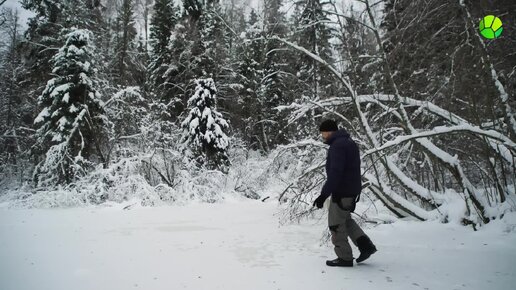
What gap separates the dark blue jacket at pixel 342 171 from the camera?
3.52 m

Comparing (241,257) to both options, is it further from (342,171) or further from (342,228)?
(342,171)

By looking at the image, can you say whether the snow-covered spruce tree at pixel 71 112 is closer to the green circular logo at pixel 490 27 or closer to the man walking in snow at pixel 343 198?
the man walking in snow at pixel 343 198

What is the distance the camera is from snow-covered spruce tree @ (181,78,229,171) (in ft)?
49.1

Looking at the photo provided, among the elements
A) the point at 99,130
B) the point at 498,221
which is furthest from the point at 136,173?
the point at 498,221

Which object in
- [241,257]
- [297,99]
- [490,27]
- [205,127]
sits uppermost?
[490,27]

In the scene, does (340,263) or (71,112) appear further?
(71,112)

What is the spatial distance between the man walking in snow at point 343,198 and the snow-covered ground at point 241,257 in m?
0.18

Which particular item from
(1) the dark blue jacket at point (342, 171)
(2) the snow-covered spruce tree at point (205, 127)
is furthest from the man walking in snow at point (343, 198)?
(2) the snow-covered spruce tree at point (205, 127)

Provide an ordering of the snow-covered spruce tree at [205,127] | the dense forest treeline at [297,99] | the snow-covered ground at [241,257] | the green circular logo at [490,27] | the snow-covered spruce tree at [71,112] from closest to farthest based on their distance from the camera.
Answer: the snow-covered ground at [241,257]
the green circular logo at [490,27]
the dense forest treeline at [297,99]
the snow-covered spruce tree at [71,112]
the snow-covered spruce tree at [205,127]

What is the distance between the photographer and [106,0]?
111 feet

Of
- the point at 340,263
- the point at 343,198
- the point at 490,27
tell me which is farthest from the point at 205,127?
the point at 340,263

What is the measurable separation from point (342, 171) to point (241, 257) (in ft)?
5.45

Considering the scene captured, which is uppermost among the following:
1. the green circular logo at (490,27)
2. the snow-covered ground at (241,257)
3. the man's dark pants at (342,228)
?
the green circular logo at (490,27)

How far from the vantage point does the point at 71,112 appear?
1199cm
